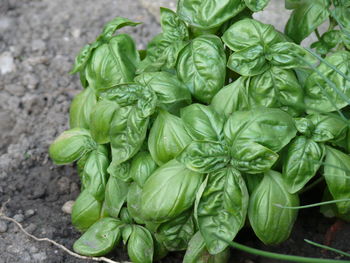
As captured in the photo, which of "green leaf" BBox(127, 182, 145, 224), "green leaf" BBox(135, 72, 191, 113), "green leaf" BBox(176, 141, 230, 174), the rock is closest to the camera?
"green leaf" BBox(176, 141, 230, 174)

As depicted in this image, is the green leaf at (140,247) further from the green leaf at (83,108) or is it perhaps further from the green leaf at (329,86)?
the green leaf at (329,86)

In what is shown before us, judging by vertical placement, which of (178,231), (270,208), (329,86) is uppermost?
(329,86)

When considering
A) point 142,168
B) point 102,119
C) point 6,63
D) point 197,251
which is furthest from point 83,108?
point 6,63

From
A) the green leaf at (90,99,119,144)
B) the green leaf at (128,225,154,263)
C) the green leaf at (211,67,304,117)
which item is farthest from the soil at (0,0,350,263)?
the green leaf at (211,67,304,117)

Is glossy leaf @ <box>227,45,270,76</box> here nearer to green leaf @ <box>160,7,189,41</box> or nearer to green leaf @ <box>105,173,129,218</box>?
green leaf @ <box>160,7,189,41</box>

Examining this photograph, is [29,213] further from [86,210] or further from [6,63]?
[6,63]

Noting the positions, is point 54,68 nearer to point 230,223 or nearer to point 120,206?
point 120,206
